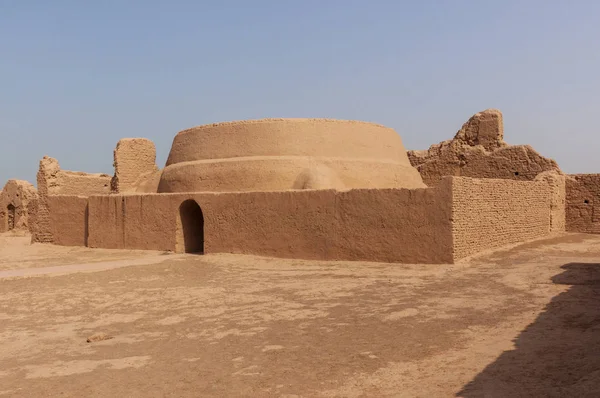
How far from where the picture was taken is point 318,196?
1127 cm

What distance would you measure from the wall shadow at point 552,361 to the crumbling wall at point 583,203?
38.2ft

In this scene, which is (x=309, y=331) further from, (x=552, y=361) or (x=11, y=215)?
(x=11, y=215)

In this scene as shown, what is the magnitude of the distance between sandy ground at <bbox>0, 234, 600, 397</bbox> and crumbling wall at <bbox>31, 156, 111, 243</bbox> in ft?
23.6

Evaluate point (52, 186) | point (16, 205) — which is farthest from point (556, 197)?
point (16, 205)

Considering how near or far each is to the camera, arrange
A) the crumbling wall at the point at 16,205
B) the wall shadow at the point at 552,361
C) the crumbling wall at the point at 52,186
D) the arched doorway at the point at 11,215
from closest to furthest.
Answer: the wall shadow at the point at 552,361
the crumbling wall at the point at 52,186
the crumbling wall at the point at 16,205
the arched doorway at the point at 11,215

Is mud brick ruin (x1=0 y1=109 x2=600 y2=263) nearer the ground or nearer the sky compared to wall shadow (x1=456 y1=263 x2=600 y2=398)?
nearer the sky

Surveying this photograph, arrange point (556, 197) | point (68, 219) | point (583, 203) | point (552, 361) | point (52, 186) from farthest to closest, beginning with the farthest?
point (52, 186) < point (583, 203) < point (68, 219) < point (556, 197) < point (552, 361)

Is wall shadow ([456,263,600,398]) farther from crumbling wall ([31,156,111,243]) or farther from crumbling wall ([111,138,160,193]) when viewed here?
crumbling wall ([31,156,111,243])

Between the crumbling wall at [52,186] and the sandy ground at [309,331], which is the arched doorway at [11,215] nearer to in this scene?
the crumbling wall at [52,186]

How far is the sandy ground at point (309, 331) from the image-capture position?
4.10 m

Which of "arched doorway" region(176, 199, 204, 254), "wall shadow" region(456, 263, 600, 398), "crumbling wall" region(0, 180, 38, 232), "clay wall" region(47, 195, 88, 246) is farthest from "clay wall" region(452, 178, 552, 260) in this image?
"crumbling wall" region(0, 180, 38, 232)

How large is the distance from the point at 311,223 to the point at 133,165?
346 inches

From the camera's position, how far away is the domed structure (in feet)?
45.0

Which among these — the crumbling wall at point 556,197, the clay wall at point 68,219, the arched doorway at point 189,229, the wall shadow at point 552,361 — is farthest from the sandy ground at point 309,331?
the clay wall at point 68,219
